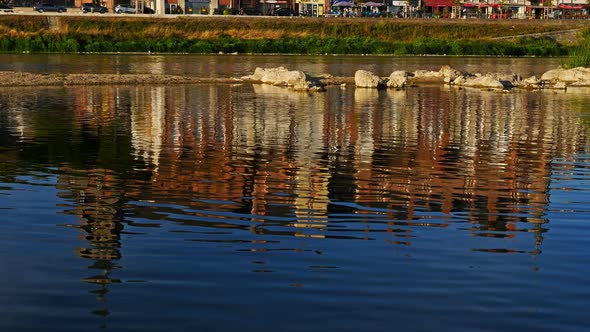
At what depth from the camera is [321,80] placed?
74.3 m

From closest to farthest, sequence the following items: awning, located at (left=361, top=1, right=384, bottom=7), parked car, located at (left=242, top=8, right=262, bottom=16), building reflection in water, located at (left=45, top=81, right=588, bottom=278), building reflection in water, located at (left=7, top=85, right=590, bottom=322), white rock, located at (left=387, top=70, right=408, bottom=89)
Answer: building reflection in water, located at (left=7, top=85, right=590, bottom=322)
building reflection in water, located at (left=45, top=81, right=588, bottom=278)
white rock, located at (left=387, top=70, right=408, bottom=89)
parked car, located at (left=242, top=8, right=262, bottom=16)
awning, located at (left=361, top=1, right=384, bottom=7)

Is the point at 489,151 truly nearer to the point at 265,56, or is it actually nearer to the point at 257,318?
the point at 257,318

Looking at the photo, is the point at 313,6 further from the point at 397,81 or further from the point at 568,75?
the point at 397,81

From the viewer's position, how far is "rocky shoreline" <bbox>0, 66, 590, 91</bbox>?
2692 inches

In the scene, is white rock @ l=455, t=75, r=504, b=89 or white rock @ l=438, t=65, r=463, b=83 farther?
white rock @ l=438, t=65, r=463, b=83

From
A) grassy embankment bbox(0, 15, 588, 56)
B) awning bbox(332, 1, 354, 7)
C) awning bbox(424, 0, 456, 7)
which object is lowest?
grassy embankment bbox(0, 15, 588, 56)

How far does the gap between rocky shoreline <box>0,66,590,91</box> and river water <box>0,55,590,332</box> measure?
22.6 m

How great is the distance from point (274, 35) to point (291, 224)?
122 meters

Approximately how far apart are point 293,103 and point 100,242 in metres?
36.8

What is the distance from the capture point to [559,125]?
4600 cm

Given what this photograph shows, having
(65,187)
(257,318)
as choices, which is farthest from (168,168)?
(257,318)

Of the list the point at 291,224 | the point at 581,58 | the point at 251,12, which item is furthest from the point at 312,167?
the point at 251,12

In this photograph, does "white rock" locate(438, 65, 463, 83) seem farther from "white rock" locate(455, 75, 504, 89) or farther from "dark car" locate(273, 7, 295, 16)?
"dark car" locate(273, 7, 295, 16)

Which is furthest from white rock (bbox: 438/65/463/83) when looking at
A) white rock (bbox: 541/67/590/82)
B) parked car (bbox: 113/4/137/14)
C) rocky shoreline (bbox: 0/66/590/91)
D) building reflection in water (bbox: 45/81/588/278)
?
parked car (bbox: 113/4/137/14)
